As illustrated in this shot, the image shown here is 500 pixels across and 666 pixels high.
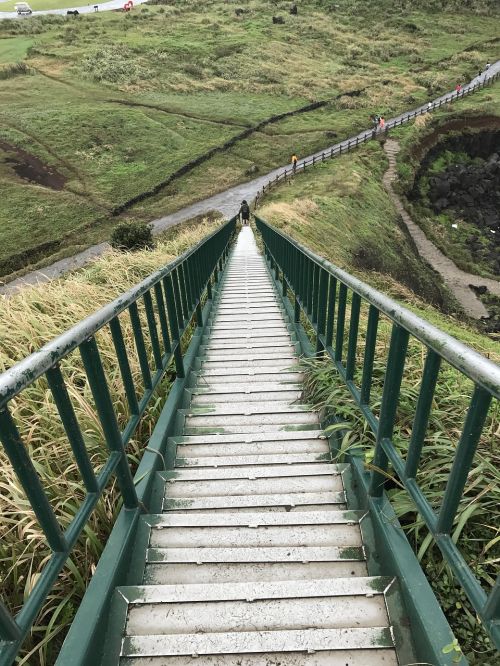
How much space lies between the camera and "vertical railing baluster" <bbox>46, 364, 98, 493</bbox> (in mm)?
1468

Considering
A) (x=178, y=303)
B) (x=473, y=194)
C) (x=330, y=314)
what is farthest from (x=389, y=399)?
(x=473, y=194)

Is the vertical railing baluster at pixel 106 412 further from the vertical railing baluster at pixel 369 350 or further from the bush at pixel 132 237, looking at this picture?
A: the bush at pixel 132 237

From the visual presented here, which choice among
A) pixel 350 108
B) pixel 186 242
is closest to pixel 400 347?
pixel 186 242

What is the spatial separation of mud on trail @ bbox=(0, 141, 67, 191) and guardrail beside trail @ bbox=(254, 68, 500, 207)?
1515 centimetres

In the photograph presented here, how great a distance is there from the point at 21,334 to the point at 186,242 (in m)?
8.24

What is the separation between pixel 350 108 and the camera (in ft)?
152

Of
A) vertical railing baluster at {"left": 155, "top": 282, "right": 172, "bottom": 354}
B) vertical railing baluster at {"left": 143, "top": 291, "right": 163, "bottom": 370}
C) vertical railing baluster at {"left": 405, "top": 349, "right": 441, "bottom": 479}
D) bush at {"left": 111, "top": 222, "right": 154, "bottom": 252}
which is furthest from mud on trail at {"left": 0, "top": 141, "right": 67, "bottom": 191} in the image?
vertical railing baluster at {"left": 405, "top": 349, "right": 441, "bottom": 479}

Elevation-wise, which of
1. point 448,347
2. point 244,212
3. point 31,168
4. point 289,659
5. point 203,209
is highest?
point 448,347

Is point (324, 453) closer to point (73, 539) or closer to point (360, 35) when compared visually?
point (73, 539)

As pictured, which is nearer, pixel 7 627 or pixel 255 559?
pixel 7 627

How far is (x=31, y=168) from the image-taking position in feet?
101

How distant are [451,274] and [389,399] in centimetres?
2236

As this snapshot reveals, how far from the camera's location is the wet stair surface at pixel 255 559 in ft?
5.25

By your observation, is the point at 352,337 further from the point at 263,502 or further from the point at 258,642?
the point at 258,642
